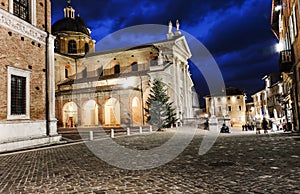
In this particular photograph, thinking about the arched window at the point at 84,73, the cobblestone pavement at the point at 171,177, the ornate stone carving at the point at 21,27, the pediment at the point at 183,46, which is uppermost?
the pediment at the point at 183,46

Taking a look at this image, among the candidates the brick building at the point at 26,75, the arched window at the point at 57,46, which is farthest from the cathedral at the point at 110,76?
the brick building at the point at 26,75

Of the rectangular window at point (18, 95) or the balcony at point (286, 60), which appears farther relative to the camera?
the balcony at point (286, 60)

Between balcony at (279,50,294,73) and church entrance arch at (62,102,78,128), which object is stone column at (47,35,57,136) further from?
church entrance arch at (62,102,78,128)

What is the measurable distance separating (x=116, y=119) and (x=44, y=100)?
1992cm

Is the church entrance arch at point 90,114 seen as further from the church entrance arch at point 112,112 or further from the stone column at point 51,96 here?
the stone column at point 51,96

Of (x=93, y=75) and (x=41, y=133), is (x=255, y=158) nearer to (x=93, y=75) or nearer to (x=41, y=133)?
→ (x=41, y=133)

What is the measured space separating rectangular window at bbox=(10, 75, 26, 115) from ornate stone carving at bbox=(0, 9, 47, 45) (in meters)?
2.64

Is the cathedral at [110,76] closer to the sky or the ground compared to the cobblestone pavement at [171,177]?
closer to the sky

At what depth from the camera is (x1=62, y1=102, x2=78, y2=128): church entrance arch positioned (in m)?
33.9

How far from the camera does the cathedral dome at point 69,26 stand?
44291mm

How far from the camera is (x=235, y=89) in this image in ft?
214

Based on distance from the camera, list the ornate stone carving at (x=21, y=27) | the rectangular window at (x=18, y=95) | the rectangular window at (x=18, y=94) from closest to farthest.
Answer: the ornate stone carving at (x=21, y=27)
the rectangular window at (x=18, y=94)
the rectangular window at (x=18, y=95)

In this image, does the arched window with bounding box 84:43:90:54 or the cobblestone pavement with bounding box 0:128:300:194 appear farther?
the arched window with bounding box 84:43:90:54

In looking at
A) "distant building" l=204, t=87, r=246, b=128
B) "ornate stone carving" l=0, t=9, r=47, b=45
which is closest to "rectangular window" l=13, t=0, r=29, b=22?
"ornate stone carving" l=0, t=9, r=47, b=45
